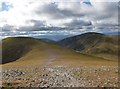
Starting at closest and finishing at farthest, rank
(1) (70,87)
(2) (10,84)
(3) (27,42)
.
Answer: (1) (70,87) → (2) (10,84) → (3) (27,42)

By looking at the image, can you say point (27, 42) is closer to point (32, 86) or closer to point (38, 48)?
point (38, 48)

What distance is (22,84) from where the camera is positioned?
112 ft

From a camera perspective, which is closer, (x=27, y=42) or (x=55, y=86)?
(x=55, y=86)

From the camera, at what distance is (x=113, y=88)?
31.8 m

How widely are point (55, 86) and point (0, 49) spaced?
124198 mm


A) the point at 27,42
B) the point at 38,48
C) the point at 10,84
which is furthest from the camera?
the point at 27,42

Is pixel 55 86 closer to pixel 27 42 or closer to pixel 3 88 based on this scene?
pixel 3 88

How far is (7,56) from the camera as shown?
147375mm

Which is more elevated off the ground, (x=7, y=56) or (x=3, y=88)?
(x=3, y=88)

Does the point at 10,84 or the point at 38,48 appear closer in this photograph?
the point at 10,84

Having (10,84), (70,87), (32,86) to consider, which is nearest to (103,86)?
(70,87)

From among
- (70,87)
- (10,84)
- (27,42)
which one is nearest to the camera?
(70,87)

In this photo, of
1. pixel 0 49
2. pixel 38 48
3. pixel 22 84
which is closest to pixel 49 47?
pixel 38 48

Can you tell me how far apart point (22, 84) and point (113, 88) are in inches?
410
